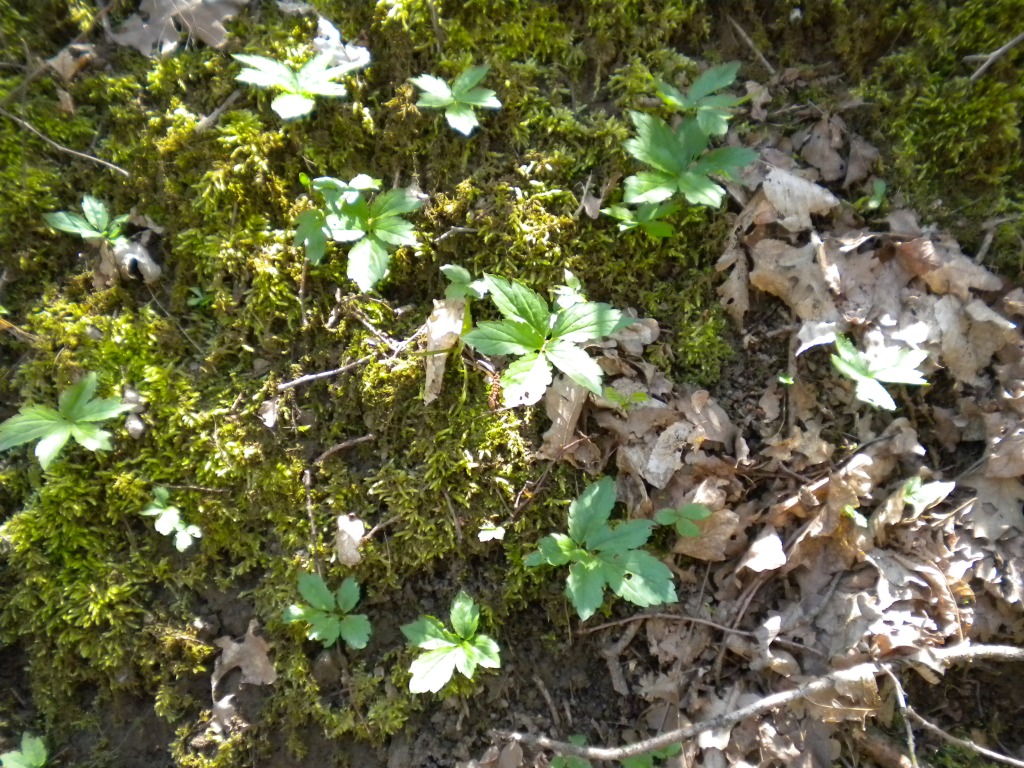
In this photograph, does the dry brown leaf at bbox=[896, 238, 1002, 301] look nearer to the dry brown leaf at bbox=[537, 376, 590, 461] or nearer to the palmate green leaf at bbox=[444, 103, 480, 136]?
the dry brown leaf at bbox=[537, 376, 590, 461]

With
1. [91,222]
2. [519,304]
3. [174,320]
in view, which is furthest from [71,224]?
[519,304]

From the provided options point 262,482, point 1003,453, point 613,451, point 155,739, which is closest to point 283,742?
point 155,739

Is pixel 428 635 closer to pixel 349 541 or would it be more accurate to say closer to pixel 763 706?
pixel 349 541

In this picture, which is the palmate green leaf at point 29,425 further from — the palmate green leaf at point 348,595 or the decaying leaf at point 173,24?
the decaying leaf at point 173,24

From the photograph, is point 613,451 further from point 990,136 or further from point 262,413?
point 990,136

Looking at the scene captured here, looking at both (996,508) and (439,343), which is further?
(439,343)
